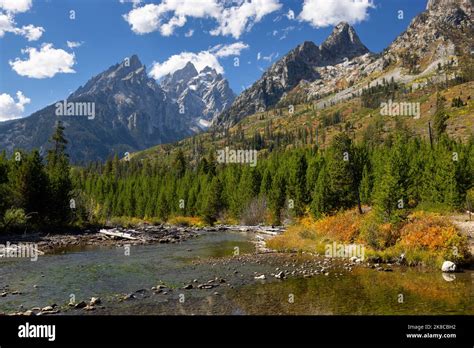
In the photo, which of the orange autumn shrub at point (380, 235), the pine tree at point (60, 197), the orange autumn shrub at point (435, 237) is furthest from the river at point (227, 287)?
the pine tree at point (60, 197)

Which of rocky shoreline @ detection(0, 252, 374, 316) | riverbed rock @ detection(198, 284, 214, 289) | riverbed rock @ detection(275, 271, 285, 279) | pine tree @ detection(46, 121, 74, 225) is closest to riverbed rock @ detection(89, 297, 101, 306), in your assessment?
rocky shoreline @ detection(0, 252, 374, 316)

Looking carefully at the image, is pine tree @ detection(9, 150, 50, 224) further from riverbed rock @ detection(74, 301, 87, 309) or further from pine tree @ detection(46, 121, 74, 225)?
riverbed rock @ detection(74, 301, 87, 309)

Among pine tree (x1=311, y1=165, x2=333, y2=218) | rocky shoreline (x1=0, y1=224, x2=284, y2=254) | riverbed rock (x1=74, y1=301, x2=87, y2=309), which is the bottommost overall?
rocky shoreline (x1=0, y1=224, x2=284, y2=254)

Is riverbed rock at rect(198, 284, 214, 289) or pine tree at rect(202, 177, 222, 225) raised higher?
pine tree at rect(202, 177, 222, 225)

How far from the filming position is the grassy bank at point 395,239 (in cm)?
2964

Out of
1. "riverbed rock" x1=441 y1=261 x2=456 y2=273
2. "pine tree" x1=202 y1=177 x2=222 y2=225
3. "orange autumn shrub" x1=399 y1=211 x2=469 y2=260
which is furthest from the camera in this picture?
"pine tree" x1=202 y1=177 x2=222 y2=225

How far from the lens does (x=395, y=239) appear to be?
34781 mm

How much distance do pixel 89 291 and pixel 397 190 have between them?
3008 centimetres

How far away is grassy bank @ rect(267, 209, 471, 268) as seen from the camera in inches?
1167

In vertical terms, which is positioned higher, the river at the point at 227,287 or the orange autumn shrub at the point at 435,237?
the orange autumn shrub at the point at 435,237

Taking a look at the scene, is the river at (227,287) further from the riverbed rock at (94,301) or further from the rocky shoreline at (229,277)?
the riverbed rock at (94,301)

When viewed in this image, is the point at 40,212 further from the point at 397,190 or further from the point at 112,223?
the point at 397,190

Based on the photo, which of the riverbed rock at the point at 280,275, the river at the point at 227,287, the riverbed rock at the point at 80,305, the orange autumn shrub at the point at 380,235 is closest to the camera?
the river at the point at 227,287

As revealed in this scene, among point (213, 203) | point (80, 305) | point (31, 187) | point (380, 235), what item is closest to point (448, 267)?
point (380, 235)
